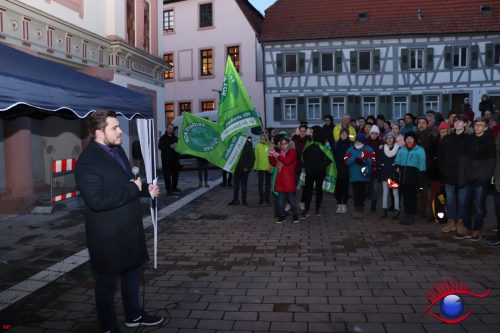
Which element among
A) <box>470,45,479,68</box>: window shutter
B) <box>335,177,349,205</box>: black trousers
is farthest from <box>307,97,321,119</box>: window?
<box>335,177,349,205</box>: black trousers

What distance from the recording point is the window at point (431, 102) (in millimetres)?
29109

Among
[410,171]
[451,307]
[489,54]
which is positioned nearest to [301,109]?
[489,54]

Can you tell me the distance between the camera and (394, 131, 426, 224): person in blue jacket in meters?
8.25

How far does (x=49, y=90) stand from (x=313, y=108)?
2493 cm

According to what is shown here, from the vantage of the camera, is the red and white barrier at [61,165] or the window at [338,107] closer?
the red and white barrier at [61,165]

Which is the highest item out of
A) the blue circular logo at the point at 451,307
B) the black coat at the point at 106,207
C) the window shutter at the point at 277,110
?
the window shutter at the point at 277,110

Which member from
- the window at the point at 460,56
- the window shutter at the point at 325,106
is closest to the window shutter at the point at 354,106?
the window shutter at the point at 325,106

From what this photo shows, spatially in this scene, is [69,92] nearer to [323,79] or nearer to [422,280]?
[422,280]

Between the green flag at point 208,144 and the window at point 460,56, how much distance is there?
23.8 meters

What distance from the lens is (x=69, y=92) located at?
6.61 meters

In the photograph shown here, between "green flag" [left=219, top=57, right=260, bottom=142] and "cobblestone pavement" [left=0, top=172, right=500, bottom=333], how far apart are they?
70.9 inches

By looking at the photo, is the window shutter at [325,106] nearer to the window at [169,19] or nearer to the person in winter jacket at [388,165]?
the window at [169,19]

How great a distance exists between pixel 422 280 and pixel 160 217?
5.62 m

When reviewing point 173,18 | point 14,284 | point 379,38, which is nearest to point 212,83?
point 173,18
